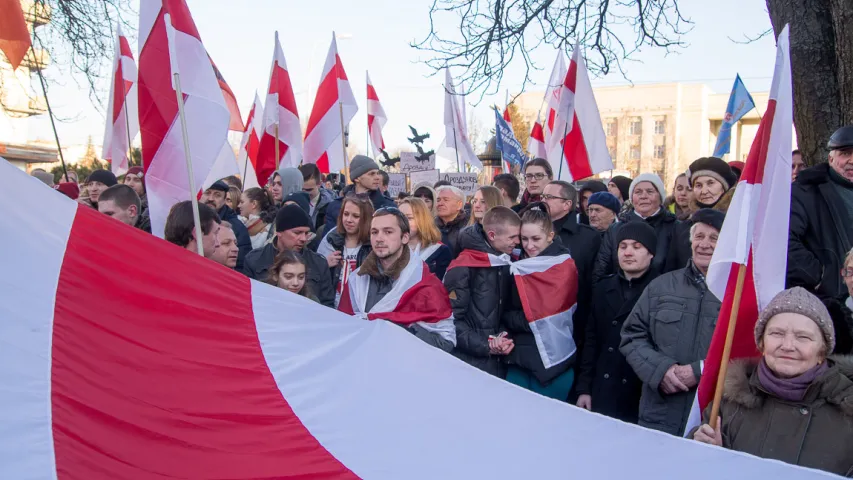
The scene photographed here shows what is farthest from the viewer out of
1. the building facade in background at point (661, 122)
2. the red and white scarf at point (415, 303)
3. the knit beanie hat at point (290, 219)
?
the building facade in background at point (661, 122)

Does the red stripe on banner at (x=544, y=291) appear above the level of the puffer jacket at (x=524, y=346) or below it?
above

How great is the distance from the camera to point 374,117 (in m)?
12.8

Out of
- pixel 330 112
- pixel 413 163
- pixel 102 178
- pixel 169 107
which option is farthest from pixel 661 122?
pixel 169 107

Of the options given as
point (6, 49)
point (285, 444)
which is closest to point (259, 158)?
point (6, 49)

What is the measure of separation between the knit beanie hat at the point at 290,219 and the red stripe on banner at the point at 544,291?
1.41 metres

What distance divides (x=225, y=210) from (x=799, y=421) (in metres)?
5.27

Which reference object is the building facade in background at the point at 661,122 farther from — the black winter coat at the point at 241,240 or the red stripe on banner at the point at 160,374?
the red stripe on banner at the point at 160,374

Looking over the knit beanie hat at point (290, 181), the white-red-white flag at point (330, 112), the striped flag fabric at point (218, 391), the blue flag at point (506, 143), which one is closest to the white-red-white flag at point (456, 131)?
the blue flag at point (506, 143)

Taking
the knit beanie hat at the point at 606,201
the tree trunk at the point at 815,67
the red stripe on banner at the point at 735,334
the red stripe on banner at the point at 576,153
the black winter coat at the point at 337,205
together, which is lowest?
the red stripe on banner at the point at 735,334

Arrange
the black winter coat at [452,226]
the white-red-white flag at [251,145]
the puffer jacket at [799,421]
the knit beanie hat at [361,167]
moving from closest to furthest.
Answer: the puffer jacket at [799,421], the black winter coat at [452,226], the knit beanie hat at [361,167], the white-red-white flag at [251,145]

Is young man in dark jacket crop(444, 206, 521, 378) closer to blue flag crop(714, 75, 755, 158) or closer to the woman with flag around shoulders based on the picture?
the woman with flag around shoulders

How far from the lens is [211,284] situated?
9.37 ft

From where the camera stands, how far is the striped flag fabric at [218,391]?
7.50ft

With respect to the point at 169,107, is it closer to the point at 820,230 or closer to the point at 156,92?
the point at 156,92
